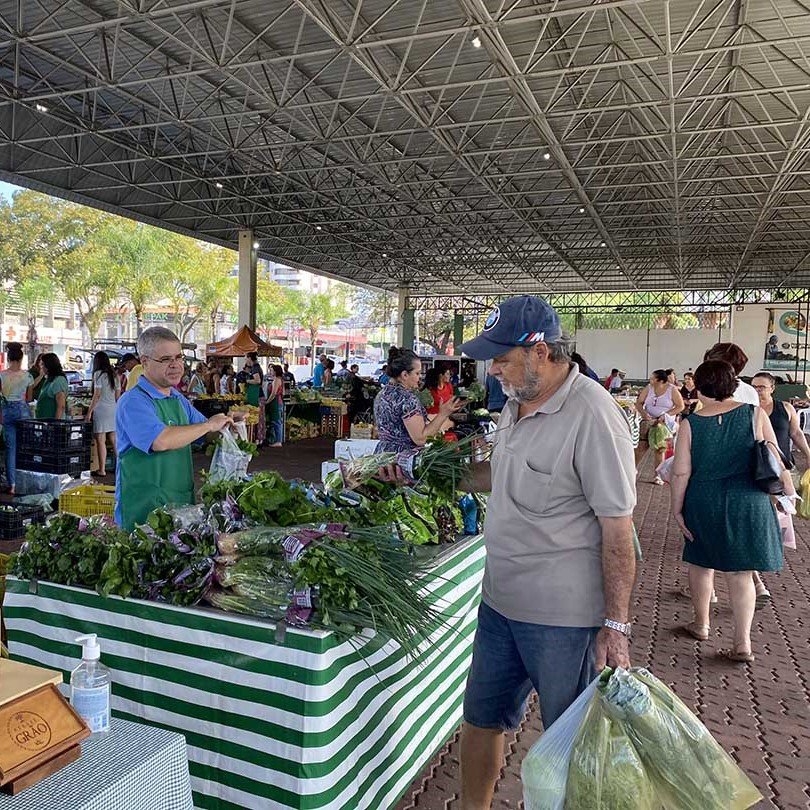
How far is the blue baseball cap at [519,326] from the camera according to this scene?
1839mm

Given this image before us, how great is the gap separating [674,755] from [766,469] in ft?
7.28

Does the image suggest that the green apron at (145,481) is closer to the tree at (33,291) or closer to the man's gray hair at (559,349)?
the man's gray hair at (559,349)

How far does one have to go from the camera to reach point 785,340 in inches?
751

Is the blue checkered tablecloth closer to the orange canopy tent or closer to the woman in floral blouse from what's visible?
the woman in floral blouse

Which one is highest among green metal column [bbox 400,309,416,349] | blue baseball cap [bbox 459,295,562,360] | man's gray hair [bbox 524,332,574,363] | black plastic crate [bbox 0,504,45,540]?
green metal column [bbox 400,309,416,349]

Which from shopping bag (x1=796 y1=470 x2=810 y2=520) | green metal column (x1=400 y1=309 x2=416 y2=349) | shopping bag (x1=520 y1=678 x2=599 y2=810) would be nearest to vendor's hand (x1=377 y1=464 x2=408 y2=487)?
shopping bag (x1=520 y1=678 x2=599 y2=810)

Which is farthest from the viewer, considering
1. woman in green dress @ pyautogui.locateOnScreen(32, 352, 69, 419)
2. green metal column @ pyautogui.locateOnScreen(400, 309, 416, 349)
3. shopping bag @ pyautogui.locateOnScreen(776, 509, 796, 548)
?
green metal column @ pyautogui.locateOnScreen(400, 309, 416, 349)

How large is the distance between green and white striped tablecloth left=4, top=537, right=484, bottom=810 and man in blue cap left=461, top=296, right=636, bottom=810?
471 mm

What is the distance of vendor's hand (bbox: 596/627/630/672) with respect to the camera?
178cm

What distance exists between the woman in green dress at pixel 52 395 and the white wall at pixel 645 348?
17839 mm

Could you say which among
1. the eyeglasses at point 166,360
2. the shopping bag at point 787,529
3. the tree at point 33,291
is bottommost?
the shopping bag at point 787,529

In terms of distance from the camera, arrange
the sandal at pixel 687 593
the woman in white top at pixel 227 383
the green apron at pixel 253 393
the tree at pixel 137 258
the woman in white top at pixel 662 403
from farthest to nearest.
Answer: the tree at pixel 137 258
the woman in white top at pixel 227 383
the green apron at pixel 253 393
the woman in white top at pixel 662 403
the sandal at pixel 687 593

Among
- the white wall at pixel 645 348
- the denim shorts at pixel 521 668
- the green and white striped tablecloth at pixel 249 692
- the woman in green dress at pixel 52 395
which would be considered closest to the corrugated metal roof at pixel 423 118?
the white wall at pixel 645 348

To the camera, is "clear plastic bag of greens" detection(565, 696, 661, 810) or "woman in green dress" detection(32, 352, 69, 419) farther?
"woman in green dress" detection(32, 352, 69, 419)
